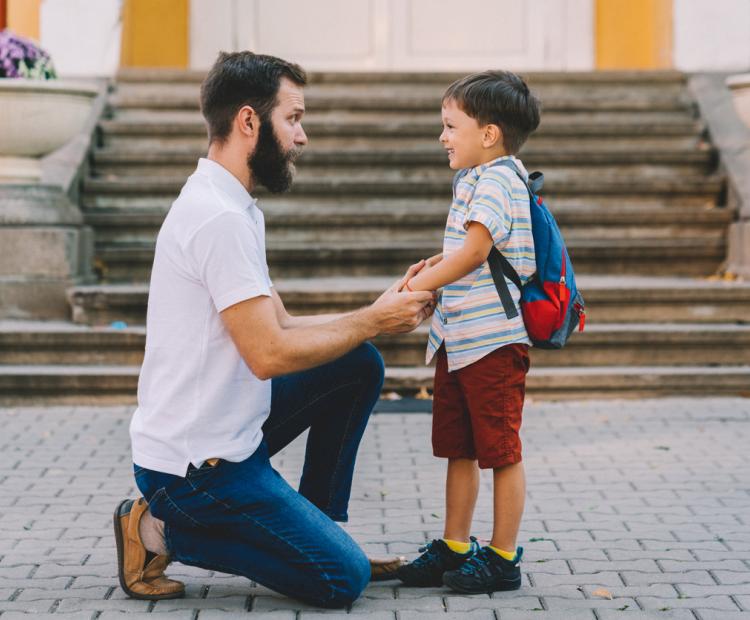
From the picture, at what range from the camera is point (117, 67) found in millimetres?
10688

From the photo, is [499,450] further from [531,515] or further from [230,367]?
[531,515]

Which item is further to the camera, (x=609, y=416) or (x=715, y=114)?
(x=715, y=114)

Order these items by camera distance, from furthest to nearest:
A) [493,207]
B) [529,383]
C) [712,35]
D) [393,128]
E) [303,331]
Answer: [712,35] → [393,128] → [529,383] → [493,207] → [303,331]

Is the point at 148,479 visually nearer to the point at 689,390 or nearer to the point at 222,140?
the point at 222,140

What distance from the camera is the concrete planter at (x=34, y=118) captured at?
7762mm

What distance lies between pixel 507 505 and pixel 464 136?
42.1 inches

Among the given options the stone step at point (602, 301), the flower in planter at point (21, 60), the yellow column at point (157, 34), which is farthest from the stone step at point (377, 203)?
the yellow column at point (157, 34)

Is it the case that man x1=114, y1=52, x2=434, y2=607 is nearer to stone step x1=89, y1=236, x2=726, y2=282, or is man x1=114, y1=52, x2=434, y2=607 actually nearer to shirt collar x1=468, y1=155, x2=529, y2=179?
shirt collar x1=468, y1=155, x2=529, y2=179

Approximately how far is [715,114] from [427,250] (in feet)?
9.56

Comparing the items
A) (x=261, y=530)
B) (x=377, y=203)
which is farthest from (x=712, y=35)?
(x=261, y=530)

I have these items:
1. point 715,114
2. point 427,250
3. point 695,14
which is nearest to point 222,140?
point 427,250

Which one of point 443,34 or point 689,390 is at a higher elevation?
point 443,34

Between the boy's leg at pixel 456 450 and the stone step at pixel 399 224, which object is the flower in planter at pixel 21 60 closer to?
the stone step at pixel 399 224

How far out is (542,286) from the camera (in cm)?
384
